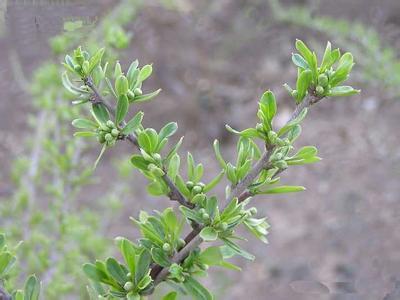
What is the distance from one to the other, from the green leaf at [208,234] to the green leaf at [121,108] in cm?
15

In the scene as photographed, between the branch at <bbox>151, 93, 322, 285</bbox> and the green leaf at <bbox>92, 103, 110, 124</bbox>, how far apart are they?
16cm

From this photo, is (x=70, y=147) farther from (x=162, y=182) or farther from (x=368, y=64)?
(x=368, y=64)

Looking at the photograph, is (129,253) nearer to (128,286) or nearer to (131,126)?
(128,286)

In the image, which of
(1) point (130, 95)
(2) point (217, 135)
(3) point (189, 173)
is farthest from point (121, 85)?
(2) point (217, 135)

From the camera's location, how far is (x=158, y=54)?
4.01m

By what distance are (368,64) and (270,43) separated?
1.88 m

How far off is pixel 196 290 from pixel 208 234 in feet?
0.27

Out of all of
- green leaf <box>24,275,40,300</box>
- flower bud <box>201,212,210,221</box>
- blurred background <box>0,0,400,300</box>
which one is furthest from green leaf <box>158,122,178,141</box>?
blurred background <box>0,0,400,300</box>

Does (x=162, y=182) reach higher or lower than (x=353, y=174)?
lower

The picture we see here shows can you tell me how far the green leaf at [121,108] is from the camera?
0.62 m

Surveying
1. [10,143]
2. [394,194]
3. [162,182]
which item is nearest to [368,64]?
[394,194]

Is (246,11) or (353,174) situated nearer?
(353,174)

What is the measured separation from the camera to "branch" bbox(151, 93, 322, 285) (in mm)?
609

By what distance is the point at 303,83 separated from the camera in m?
0.61
